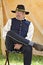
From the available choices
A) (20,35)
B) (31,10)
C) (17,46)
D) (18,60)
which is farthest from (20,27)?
(18,60)

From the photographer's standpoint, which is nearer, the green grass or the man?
the man

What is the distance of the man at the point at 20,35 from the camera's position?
3361mm

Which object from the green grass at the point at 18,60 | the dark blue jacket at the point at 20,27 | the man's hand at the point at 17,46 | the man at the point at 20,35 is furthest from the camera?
the green grass at the point at 18,60

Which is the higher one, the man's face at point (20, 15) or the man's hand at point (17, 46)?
the man's face at point (20, 15)

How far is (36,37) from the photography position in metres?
4.45

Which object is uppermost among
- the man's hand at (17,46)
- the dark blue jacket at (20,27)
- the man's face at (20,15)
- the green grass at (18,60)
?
the man's face at (20,15)

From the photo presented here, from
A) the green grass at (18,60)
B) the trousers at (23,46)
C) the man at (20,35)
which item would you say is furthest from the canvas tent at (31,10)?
the trousers at (23,46)

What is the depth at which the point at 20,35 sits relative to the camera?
3555mm

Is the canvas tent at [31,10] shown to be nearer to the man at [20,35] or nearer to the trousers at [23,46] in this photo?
the man at [20,35]

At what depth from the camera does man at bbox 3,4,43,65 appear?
336 cm

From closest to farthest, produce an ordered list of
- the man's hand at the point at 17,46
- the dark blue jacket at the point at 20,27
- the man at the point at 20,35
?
the man at the point at 20,35 → the man's hand at the point at 17,46 → the dark blue jacket at the point at 20,27

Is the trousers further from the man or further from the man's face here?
the man's face

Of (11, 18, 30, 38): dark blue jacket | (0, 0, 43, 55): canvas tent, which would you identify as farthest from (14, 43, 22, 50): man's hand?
(0, 0, 43, 55): canvas tent

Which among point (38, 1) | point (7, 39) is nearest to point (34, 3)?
point (38, 1)
